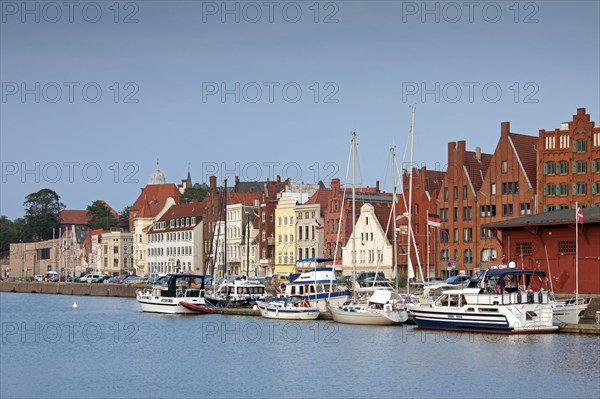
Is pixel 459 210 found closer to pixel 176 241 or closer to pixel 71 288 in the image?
pixel 176 241

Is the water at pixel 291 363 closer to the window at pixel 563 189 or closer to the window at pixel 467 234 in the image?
the window at pixel 563 189

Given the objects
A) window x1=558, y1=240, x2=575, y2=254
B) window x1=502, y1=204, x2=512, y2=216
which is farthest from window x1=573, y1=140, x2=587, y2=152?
window x1=558, y1=240, x2=575, y2=254

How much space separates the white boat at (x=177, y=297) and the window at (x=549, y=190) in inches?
1441

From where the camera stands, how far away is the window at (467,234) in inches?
4416

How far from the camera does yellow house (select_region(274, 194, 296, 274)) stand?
466 feet

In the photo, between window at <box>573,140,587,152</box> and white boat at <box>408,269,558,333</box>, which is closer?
white boat at <box>408,269,558,333</box>

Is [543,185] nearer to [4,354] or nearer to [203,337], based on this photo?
[203,337]

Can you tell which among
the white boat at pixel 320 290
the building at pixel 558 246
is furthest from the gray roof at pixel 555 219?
the white boat at pixel 320 290

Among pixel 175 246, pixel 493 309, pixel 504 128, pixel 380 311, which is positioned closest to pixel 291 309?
pixel 380 311

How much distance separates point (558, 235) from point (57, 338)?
134 feet

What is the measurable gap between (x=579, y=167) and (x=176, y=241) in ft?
295

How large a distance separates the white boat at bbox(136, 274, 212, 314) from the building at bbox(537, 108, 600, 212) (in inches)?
1442

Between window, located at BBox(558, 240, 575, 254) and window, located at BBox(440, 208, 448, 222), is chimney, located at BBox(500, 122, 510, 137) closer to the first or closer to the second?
window, located at BBox(440, 208, 448, 222)

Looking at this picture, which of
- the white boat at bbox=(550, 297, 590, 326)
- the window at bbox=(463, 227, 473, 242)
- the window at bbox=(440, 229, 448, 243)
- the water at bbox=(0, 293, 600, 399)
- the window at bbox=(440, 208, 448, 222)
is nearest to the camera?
the water at bbox=(0, 293, 600, 399)
